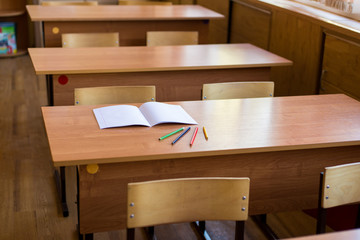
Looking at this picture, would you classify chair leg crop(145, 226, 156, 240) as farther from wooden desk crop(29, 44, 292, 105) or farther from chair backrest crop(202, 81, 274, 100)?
wooden desk crop(29, 44, 292, 105)

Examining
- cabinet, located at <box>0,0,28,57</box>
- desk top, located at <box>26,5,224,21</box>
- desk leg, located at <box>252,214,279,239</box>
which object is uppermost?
desk top, located at <box>26,5,224,21</box>

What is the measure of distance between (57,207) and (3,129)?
1.42 m

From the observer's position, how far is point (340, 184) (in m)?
1.96

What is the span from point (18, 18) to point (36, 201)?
4197 millimetres

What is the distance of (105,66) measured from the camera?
10.9 feet

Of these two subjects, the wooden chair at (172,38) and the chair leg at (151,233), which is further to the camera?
the wooden chair at (172,38)

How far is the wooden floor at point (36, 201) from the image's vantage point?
2.93 m

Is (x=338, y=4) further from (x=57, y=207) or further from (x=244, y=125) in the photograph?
(x=57, y=207)

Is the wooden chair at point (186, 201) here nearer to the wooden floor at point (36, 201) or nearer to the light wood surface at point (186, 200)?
the light wood surface at point (186, 200)

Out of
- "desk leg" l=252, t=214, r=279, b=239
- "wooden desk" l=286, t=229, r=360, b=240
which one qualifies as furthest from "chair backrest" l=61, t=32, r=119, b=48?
"wooden desk" l=286, t=229, r=360, b=240

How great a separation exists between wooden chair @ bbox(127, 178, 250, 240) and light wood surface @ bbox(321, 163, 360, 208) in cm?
35

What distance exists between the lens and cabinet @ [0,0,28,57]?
21.7 feet

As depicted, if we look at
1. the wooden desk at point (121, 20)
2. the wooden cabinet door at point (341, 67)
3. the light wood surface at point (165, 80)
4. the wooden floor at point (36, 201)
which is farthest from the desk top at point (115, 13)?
the wooden cabinet door at point (341, 67)

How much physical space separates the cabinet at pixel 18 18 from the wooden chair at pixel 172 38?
291 cm
